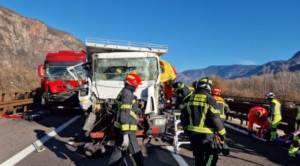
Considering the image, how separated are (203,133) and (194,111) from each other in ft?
1.13

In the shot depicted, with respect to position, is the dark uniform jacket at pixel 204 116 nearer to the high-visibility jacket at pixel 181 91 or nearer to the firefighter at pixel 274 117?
the firefighter at pixel 274 117

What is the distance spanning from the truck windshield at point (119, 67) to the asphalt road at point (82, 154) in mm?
1766

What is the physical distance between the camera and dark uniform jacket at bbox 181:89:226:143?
14.2 feet

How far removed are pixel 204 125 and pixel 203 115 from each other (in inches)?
6.3

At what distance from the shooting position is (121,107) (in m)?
4.60

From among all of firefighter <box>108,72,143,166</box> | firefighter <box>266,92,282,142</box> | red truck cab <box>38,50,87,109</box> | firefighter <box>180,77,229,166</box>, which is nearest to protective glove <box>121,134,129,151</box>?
firefighter <box>108,72,143,166</box>

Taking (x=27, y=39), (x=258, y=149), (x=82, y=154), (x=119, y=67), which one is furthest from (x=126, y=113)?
(x=27, y=39)

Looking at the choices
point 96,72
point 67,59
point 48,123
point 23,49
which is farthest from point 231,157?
point 23,49

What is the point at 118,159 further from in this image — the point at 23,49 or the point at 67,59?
the point at 23,49

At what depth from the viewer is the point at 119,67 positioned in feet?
27.2

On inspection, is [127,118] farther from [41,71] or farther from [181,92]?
[41,71]

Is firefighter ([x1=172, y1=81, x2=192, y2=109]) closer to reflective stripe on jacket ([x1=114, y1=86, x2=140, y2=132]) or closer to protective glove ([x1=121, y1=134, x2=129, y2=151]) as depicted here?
reflective stripe on jacket ([x1=114, y1=86, x2=140, y2=132])

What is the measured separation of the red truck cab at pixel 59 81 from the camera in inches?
519

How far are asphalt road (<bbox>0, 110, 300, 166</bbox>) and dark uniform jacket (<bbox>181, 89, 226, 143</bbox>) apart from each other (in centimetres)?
164
